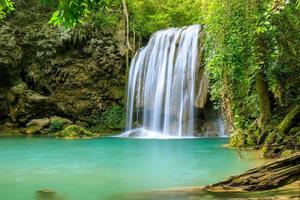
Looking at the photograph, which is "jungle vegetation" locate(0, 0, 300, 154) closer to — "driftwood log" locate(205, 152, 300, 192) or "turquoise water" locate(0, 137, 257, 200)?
"turquoise water" locate(0, 137, 257, 200)

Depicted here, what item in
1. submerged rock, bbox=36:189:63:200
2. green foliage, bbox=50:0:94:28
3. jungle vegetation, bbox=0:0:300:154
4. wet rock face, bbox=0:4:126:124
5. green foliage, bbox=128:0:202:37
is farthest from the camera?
green foliage, bbox=128:0:202:37

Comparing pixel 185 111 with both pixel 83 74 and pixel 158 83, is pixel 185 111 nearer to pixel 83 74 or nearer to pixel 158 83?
pixel 158 83

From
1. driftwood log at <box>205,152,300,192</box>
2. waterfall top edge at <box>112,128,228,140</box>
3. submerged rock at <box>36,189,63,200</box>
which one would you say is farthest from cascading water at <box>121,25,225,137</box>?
driftwood log at <box>205,152,300,192</box>

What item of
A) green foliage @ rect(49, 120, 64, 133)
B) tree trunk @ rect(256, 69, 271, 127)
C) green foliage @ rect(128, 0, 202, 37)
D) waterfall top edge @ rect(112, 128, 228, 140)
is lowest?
waterfall top edge @ rect(112, 128, 228, 140)

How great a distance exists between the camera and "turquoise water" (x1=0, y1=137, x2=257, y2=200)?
743 centimetres

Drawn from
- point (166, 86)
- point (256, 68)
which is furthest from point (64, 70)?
point (256, 68)

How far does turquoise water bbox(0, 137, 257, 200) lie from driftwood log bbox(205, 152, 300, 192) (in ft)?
5.49

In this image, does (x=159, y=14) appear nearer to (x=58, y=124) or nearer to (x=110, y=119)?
(x=110, y=119)

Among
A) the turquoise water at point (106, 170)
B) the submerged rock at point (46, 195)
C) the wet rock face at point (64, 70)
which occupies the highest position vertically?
the wet rock face at point (64, 70)

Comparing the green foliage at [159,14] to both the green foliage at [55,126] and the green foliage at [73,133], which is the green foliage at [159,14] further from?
the green foliage at [73,133]

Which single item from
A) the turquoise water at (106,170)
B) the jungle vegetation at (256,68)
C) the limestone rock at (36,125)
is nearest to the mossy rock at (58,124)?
the limestone rock at (36,125)

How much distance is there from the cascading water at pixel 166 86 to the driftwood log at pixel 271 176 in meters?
14.4

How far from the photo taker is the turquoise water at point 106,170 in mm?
7430

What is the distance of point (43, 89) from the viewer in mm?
24266
